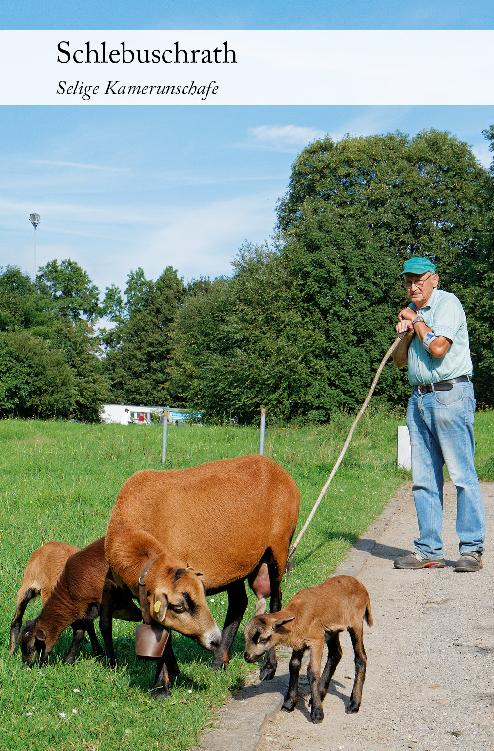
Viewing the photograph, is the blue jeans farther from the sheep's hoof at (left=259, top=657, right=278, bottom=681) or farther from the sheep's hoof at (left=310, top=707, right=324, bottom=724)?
the sheep's hoof at (left=310, top=707, right=324, bottom=724)

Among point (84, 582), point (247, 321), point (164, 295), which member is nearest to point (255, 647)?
point (84, 582)

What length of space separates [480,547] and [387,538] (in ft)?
7.09

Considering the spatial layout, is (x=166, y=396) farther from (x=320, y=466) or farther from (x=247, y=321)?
(x=320, y=466)

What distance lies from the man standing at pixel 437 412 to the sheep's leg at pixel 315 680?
404cm

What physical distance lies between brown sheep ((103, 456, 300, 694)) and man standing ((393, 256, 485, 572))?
10.4 ft

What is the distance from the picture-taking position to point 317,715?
4977mm

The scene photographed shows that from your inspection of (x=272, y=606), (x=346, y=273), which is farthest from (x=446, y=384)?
(x=346, y=273)

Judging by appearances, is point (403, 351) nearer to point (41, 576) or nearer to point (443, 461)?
point (443, 461)

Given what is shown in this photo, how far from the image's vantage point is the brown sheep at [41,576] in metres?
6.14

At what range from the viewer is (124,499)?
5215 millimetres

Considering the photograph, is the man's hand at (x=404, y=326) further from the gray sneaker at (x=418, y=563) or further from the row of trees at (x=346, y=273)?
the row of trees at (x=346, y=273)

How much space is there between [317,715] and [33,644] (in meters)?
1.88

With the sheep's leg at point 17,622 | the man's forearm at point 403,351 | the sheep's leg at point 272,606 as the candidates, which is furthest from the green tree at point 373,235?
the sheep's leg at point 17,622

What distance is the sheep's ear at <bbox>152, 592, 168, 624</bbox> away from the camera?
4.45 m
